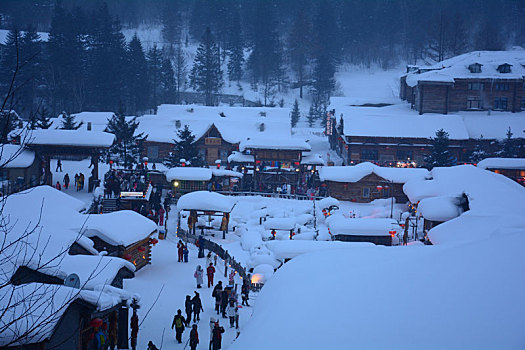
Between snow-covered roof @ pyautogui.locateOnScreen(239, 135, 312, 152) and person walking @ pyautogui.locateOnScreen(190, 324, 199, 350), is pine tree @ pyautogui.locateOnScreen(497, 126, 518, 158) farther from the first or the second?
person walking @ pyautogui.locateOnScreen(190, 324, 199, 350)

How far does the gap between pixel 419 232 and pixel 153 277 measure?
1675cm

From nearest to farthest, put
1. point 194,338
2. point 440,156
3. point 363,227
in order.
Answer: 1. point 194,338
2. point 363,227
3. point 440,156

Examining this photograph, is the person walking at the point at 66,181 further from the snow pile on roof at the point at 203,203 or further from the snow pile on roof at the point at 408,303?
the snow pile on roof at the point at 408,303

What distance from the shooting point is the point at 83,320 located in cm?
1076

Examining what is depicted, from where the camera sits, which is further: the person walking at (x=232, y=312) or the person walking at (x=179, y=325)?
the person walking at (x=232, y=312)

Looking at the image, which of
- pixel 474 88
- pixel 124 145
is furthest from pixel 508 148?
pixel 124 145

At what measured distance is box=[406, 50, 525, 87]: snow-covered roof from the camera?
51.0 meters

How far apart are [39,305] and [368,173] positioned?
3011cm

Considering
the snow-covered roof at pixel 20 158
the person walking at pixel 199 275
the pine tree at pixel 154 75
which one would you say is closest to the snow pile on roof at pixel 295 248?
the person walking at pixel 199 275

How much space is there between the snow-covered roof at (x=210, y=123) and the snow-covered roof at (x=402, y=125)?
19.2ft

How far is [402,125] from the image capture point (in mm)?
46500

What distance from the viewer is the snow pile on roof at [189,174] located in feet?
115

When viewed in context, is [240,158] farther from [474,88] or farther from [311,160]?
[474,88]

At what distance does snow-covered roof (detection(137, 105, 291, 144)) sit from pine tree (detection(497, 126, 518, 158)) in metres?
17.4
